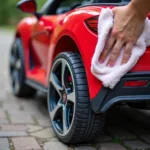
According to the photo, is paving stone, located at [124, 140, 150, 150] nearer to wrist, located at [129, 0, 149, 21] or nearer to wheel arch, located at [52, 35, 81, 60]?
wheel arch, located at [52, 35, 81, 60]

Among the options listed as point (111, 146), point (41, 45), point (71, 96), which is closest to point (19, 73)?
point (41, 45)

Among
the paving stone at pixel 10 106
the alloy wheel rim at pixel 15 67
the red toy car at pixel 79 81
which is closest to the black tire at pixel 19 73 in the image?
the alloy wheel rim at pixel 15 67

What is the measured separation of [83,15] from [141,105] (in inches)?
33.9

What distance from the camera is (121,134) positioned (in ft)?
11.8

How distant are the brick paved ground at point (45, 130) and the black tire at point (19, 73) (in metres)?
0.20

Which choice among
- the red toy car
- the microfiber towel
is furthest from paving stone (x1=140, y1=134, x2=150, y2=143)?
the microfiber towel

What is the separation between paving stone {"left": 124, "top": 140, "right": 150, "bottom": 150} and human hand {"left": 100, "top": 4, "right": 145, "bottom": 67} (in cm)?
86

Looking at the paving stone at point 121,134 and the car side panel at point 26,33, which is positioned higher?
the car side panel at point 26,33

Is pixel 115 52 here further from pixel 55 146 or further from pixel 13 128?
pixel 13 128

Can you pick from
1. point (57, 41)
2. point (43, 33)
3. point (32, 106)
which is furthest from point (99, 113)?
point (32, 106)

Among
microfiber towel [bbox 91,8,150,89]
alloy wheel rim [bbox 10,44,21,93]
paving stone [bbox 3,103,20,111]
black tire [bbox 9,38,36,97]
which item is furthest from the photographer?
alloy wheel rim [bbox 10,44,21,93]

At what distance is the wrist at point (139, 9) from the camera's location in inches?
105

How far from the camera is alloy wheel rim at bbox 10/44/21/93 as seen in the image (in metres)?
5.17

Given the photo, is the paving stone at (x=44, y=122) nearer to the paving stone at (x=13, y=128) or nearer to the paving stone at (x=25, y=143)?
the paving stone at (x=13, y=128)
